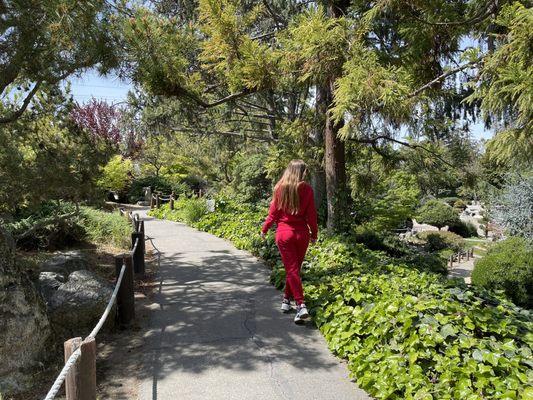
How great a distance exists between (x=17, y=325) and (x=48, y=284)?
1.47 metres

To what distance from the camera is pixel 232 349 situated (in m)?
4.43

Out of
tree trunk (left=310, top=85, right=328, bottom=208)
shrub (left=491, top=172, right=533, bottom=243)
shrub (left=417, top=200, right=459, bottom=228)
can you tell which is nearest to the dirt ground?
tree trunk (left=310, top=85, right=328, bottom=208)

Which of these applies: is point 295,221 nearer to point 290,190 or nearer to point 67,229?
point 290,190

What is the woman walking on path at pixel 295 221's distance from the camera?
16.5 feet

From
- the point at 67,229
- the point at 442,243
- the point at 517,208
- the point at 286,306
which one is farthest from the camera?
the point at 442,243

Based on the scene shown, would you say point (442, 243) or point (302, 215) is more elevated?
point (302, 215)

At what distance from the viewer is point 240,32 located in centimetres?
727

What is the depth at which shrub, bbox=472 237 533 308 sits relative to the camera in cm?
952

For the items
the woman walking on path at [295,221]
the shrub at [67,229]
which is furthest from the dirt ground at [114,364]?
the shrub at [67,229]

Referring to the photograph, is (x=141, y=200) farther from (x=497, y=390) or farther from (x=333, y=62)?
(x=497, y=390)

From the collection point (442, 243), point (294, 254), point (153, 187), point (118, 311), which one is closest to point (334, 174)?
point (294, 254)

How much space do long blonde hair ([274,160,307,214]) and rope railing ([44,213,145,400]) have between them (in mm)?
1908

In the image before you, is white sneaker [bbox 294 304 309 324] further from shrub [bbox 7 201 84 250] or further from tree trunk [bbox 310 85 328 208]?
shrub [bbox 7 201 84 250]

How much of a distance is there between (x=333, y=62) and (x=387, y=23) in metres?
3.38
